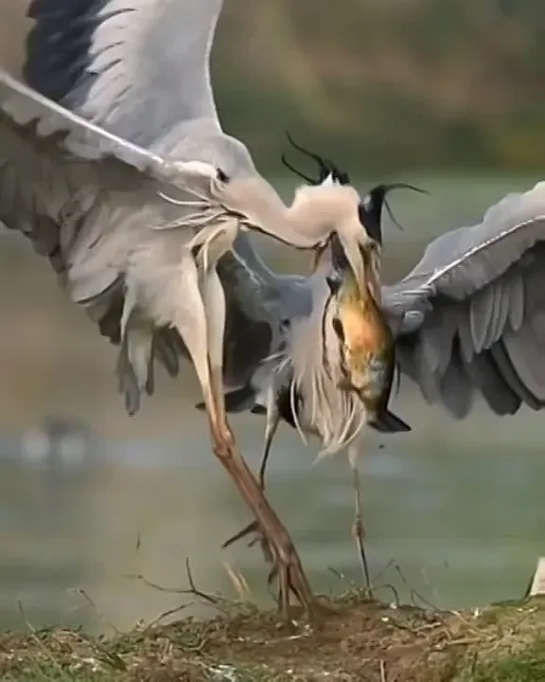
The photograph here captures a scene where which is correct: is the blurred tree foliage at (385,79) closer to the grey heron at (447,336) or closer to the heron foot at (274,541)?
the grey heron at (447,336)

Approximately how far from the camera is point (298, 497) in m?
1.06

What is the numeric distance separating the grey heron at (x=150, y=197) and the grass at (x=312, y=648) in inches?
1.7

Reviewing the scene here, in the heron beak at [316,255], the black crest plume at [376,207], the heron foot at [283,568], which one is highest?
the black crest plume at [376,207]

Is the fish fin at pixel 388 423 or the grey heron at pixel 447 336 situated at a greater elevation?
the grey heron at pixel 447 336

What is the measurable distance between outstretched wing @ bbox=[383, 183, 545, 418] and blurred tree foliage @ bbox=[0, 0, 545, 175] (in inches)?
2.9

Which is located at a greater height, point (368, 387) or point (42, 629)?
point (368, 387)

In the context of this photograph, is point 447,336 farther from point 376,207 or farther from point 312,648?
point 312,648

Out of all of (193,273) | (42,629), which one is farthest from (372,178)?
(42,629)

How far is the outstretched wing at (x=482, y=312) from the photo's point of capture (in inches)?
42.6

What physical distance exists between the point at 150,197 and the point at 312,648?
477mm

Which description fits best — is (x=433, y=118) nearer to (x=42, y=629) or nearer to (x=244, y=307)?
(x=244, y=307)

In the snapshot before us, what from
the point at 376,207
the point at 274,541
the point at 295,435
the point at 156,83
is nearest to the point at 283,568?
the point at 274,541

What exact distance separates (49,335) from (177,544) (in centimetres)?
25

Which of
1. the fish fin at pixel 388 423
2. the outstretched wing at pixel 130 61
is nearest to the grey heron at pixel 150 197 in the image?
the outstretched wing at pixel 130 61
